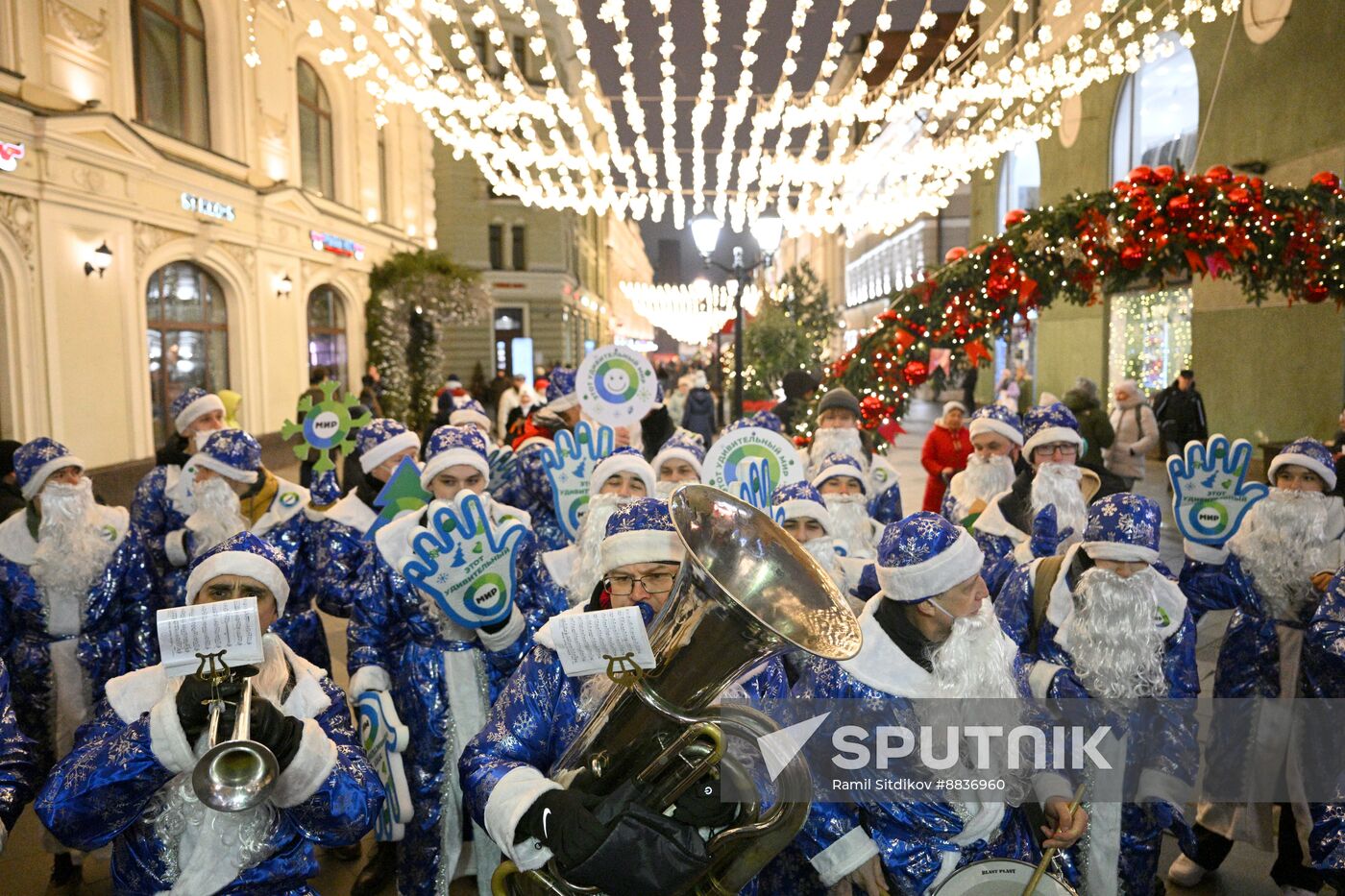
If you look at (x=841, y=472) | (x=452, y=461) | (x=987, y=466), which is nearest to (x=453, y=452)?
(x=452, y=461)

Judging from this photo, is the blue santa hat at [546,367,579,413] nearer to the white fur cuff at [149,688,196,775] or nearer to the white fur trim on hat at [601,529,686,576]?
the white fur trim on hat at [601,529,686,576]

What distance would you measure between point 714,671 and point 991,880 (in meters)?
1.13

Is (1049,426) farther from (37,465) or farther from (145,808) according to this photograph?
(37,465)

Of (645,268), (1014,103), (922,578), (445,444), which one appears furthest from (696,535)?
(645,268)

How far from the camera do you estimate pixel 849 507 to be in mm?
5672

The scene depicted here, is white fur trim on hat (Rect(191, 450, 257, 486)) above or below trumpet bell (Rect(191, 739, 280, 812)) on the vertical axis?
above

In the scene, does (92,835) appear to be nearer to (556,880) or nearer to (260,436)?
(556,880)

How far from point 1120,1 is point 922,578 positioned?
15.9m

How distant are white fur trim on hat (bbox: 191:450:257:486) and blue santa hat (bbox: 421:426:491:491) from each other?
105 centimetres

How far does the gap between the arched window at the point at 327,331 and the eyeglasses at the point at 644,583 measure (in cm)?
1833

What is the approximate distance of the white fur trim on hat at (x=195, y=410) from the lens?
6.29 meters

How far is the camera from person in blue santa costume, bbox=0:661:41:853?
245 cm

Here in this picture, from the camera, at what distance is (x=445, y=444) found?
15.9 feet

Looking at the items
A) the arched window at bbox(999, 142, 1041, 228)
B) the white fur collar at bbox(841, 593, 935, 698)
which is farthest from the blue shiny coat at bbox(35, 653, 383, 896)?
the arched window at bbox(999, 142, 1041, 228)
